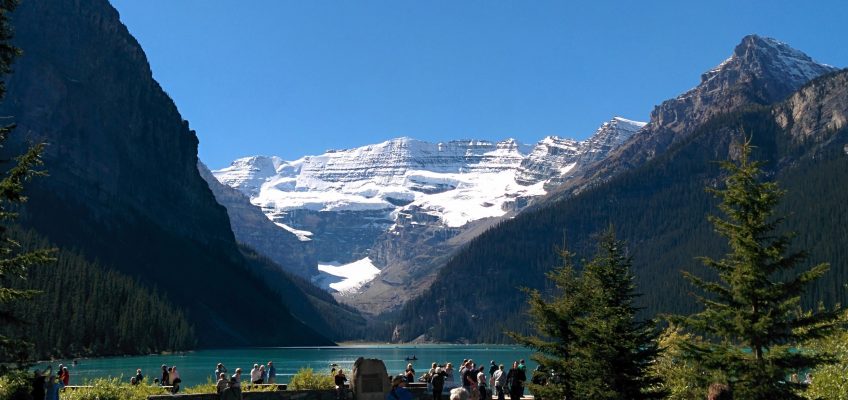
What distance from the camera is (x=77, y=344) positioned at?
14750 centimetres

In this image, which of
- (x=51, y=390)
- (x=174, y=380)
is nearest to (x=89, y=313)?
(x=174, y=380)

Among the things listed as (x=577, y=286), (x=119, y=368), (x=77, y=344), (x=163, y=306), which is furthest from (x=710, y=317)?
(x=163, y=306)

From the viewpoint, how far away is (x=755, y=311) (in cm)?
2817

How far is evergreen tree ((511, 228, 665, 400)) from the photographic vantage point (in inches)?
1375

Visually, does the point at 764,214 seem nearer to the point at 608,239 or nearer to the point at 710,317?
the point at 710,317

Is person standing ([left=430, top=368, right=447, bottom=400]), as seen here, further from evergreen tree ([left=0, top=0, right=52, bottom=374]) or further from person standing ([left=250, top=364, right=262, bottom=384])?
evergreen tree ([left=0, top=0, right=52, bottom=374])

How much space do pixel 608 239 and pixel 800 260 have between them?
9.47 metres

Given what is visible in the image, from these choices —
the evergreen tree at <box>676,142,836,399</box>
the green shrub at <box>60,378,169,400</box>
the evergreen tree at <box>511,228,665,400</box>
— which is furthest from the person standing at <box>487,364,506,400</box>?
the evergreen tree at <box>676,142,836,399</box>

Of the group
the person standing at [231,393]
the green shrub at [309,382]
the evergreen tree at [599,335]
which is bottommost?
the person standing at [231,393]

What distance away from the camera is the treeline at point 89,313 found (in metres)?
142

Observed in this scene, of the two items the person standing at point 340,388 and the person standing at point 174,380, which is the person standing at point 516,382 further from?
the person standing at point 174,380

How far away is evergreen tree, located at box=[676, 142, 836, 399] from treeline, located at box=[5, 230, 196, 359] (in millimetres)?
120883

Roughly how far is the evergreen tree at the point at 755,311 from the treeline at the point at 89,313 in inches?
4759

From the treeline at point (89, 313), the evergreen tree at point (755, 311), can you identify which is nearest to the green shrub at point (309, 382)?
the evergreen tree at point (755, 311)
